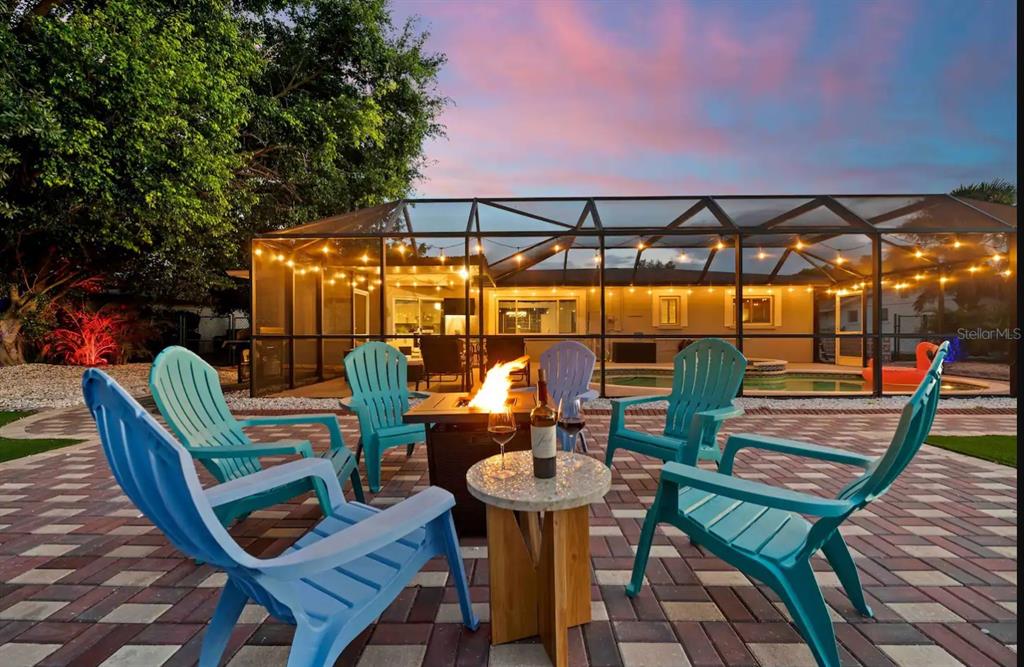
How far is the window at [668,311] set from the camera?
14.1 meters

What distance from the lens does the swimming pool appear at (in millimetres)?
8609

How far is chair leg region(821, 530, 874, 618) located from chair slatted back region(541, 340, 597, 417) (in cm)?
230

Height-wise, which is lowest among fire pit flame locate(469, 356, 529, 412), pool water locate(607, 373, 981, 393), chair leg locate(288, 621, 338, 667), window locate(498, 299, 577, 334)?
pool water locate(607, 373, 981, 393)

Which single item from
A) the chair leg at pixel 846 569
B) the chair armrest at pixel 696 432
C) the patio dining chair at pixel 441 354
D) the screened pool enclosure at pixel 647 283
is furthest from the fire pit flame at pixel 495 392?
the patio dining chair at pixel 441 354

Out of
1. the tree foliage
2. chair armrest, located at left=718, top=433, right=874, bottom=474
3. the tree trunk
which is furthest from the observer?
the tree foliage

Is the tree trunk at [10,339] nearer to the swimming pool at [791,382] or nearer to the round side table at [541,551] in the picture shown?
the swimming pool at [791,382]

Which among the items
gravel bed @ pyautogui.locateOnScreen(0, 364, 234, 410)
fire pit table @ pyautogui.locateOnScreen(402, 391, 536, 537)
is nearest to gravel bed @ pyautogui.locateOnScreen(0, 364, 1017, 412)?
gravel bed @ pyautogui.locateOnScreen(0, 364, 234, 410)

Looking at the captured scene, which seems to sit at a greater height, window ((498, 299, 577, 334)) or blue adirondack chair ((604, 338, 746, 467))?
window ((498, 299, 577, 334))

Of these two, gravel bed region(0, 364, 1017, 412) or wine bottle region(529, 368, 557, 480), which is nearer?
wine bottle region(529, 368, 557, 480)

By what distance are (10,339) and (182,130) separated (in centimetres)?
804

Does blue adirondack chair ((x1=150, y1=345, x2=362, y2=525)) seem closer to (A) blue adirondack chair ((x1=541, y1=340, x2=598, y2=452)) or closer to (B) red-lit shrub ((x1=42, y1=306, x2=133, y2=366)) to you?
(A) blue adirondack chair ((x1=541, y1=340, x2=598, y2=452))

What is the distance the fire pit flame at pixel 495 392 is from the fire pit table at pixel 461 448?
103 millimetres

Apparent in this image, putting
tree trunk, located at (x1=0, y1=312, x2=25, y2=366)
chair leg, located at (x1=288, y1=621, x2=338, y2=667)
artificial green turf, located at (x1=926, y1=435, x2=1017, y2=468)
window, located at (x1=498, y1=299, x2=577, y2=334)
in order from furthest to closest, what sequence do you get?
1. window, located at (x1=498, y1=299, x2=577, y2=334)
2. tree trunk, located at (x1=0, y1=312, x2=25, y2=366)
3. artificial green turf, located at (x1=926, y1=435, x2=1017, y2=468)
4. chair leg, located at (x1=288, y1=621, x2=338, y2=667)

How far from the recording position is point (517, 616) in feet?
5.17
